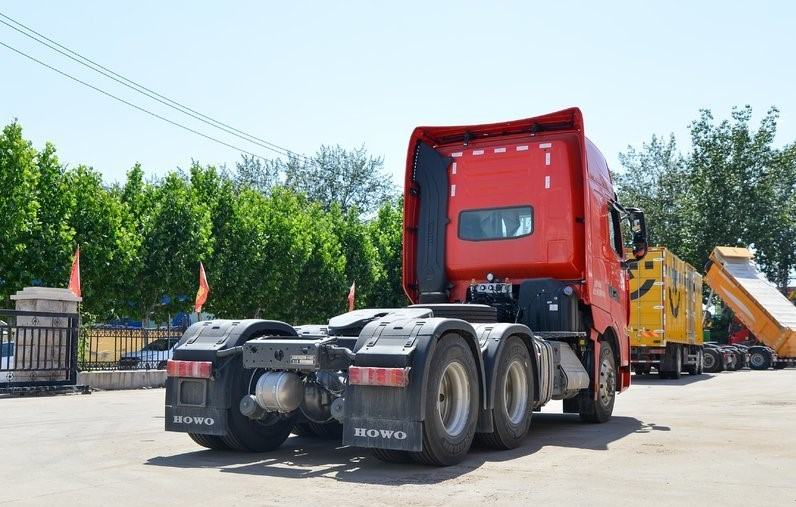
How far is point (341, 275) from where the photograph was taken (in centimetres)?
3919

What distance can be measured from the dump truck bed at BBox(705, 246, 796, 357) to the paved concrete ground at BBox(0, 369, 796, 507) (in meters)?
24.0

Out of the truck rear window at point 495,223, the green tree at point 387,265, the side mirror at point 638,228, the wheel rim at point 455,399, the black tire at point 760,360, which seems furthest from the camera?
the green tree at point 387,265

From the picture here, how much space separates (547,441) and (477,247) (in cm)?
287

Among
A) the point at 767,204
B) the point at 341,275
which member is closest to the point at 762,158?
the point at 767,204

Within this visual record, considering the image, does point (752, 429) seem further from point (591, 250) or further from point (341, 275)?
point (341, 275)

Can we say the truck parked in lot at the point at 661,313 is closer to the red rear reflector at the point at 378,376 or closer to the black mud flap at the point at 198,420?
the black mud flap at the point at 198,420

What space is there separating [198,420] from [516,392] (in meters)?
3.44

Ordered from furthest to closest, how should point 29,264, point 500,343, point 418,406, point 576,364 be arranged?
point 29,264 → point 576,364 → point 500,343 → point 418,406

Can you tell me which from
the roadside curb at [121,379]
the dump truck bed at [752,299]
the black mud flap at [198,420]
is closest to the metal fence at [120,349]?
the roadside curb at [121,379]

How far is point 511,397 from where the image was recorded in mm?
9688

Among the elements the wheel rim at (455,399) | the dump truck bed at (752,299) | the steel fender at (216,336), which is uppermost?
the dump truck bed at (752,299)

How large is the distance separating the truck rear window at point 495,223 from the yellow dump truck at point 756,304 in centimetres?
2623

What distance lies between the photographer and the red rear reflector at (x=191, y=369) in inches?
332

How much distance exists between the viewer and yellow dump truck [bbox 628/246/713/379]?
2433 centimetres
